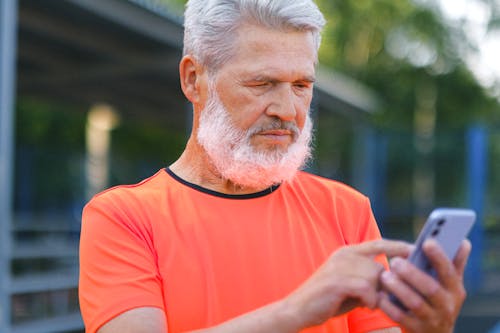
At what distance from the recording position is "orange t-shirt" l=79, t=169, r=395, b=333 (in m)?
1.81

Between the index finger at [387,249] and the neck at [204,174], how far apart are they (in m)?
0.69

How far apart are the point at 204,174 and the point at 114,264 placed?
0.43 meters

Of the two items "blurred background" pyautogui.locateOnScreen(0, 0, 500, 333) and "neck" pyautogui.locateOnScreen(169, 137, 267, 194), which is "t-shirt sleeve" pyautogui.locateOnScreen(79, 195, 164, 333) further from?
"blurred background" pyautogui.locateOnScreen(0, 0, 500, 333)

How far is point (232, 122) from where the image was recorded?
6.75 ft

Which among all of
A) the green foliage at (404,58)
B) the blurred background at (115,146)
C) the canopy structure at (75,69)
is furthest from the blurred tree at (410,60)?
the canopy structure at (75,69)

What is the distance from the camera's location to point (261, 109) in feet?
6.53

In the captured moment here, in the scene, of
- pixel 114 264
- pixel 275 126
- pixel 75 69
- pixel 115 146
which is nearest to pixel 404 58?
pixel 115 146

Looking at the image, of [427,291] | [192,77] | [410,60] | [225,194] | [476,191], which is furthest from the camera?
[410,60]

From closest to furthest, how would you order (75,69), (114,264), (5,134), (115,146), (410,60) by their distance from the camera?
(114,264) → (5,134) → (75,69) → (115,146) → (410,60)

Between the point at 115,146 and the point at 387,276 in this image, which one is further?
the point at 115,146

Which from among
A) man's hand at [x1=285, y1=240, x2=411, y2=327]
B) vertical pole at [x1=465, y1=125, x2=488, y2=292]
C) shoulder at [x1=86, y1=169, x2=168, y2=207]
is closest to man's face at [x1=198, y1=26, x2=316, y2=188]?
shoulder at [x1=86, y1=169, x2=168, y2=207]

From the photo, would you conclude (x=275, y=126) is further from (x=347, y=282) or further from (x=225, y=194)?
(x=347, y=282)

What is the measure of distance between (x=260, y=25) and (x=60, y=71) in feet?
33.0

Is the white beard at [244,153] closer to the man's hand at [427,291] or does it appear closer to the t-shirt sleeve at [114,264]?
the t-shirt sleeve at [114,264]
